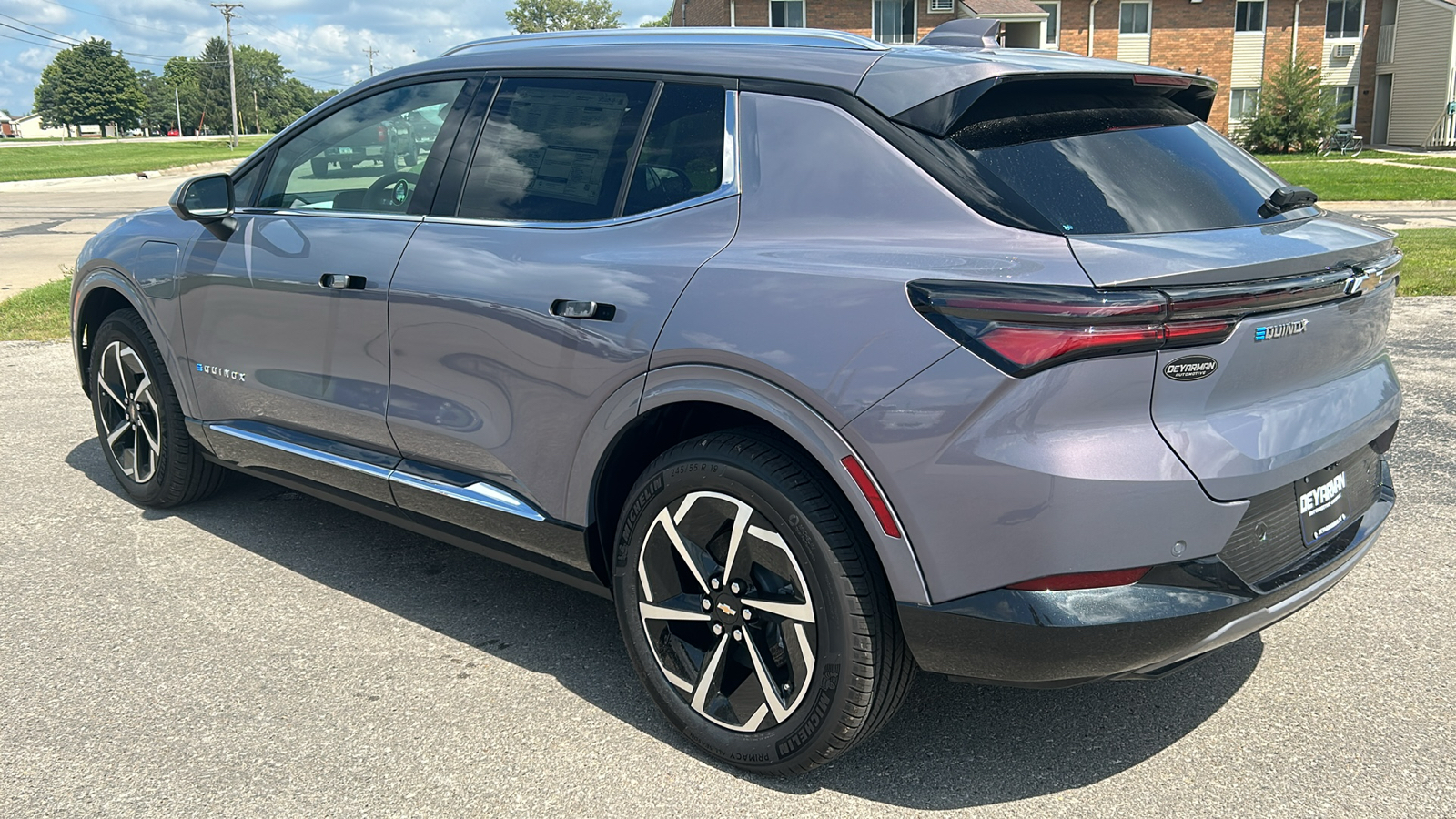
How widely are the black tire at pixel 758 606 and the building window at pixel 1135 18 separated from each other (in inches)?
1698

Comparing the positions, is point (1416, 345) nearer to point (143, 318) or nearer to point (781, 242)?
point (781, 242)

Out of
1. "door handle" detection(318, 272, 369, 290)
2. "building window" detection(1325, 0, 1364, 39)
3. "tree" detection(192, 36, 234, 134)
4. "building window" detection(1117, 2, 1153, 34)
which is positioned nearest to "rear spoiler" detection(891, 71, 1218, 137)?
"door handle" detection(318, 272, 369, 290)

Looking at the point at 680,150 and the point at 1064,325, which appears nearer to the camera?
the point at 1064,325

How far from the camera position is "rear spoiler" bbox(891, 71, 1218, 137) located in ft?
8.45

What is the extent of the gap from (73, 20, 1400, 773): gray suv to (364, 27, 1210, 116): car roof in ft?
0.05

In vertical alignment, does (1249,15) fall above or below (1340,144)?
above

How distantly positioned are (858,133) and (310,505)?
11.2 feet

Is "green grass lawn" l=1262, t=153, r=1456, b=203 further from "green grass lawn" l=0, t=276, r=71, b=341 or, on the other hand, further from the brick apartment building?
"green grass lawn" l=0, t=276, r=71, b=341

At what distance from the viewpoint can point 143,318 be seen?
4598 mm

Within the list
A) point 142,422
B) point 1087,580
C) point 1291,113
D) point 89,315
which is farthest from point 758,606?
point 1291,113

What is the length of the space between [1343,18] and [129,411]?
47661mm

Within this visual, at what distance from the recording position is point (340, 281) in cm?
365

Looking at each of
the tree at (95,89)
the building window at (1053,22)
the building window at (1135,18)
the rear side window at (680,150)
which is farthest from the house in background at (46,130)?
the rear side window at (680,150)

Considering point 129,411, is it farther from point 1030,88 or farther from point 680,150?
point 1030,88
